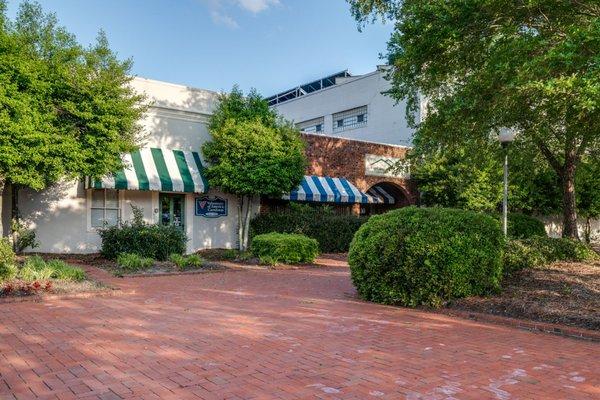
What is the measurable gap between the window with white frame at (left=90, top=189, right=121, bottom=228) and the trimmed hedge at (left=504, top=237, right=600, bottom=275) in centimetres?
1233

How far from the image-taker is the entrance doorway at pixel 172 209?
57.8 ft

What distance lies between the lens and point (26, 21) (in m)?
13.6

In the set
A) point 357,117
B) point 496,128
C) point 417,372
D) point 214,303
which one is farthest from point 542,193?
point 417,372

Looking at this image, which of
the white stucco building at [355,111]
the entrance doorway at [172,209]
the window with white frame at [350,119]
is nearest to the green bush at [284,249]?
the entrance doorway at [172,209]

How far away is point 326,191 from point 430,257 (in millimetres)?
11726

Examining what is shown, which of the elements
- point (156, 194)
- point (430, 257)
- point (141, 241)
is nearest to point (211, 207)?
point (156, 194)

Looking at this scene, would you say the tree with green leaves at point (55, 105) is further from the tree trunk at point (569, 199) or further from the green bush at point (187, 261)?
the tree trunk at point (569, 199)

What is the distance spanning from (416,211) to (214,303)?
13.0 feet

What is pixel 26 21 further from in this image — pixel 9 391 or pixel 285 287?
pixel 9 391

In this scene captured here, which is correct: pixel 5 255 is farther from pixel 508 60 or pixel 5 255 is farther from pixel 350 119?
pixel 350 119

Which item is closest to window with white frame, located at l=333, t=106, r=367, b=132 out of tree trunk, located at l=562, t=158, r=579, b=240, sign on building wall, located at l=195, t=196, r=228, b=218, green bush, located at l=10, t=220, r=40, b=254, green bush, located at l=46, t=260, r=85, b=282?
sign on building wall, located at l=195, t=196, r=228, b=218

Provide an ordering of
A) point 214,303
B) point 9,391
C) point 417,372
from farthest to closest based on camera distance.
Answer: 1. point 214,303
2. point 417,372
3. point 9,391

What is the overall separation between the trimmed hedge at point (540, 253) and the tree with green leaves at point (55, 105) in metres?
10.4

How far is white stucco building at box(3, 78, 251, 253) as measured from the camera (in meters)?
15.6
